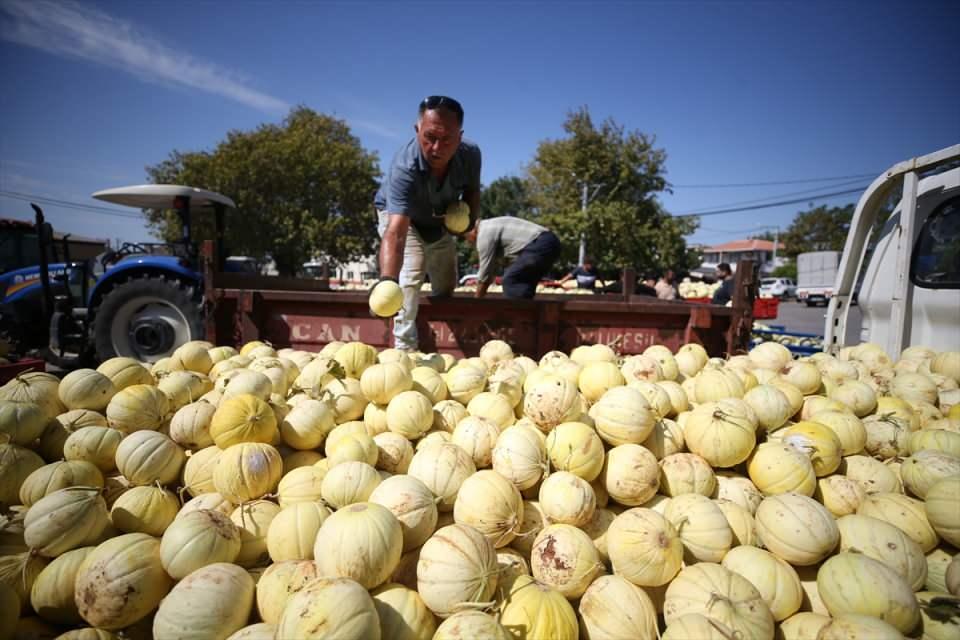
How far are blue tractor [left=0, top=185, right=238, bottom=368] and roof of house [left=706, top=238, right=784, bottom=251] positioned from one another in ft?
296

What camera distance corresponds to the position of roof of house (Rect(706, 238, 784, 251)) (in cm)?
8369

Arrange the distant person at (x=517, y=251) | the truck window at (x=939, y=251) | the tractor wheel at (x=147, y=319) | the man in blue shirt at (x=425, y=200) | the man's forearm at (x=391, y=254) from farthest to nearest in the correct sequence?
the distant person at (x=517, y=251) < the tractor wheel at (x=147, y=319) < the truck window at (x=939, y=251) < the man in blue shirt at (x=425, y=200) < the man's forearm at (x=391, y=254)

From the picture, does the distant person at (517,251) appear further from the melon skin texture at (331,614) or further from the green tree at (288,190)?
the green tree at (288,190)

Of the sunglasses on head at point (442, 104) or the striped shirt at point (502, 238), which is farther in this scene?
the striped shirt at point (502, 238)

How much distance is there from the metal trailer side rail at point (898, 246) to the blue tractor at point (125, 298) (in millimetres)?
7876

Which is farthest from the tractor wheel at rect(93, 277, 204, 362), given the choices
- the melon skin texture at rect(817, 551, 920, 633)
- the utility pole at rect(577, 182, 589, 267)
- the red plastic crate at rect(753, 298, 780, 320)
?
the utility pole at rect(577, 182, 589, 267)

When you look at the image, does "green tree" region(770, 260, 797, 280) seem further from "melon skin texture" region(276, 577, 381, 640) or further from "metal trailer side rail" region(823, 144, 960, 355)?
"melon skin texture" region(276, 577, 381, 640)

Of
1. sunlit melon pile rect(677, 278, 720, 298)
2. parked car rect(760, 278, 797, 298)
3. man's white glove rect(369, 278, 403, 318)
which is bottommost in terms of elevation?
man's white glove rect(369, 278, 403, 318)

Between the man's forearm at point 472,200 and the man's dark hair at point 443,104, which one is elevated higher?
the man's dark hair at point 443,104

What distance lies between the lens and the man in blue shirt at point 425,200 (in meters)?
3.99

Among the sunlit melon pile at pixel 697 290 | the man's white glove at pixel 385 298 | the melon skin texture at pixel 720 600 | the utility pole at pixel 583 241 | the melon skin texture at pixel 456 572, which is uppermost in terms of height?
the utility pole at pixel 583 241

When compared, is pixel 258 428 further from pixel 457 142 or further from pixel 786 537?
pixel 457 142

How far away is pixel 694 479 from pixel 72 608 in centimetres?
283

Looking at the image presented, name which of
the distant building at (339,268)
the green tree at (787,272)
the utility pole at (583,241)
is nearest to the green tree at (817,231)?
the green tree at (787,272)
